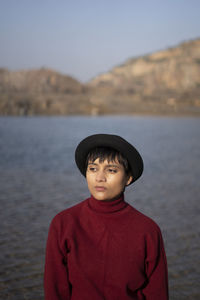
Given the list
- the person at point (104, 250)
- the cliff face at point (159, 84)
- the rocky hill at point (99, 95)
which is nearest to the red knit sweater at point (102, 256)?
the person at point (104, 250)

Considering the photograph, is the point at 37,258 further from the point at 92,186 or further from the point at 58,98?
the point at 58,98

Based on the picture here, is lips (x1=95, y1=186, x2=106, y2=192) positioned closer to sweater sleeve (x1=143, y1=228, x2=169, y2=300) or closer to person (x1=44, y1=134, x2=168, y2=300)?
person (x1=44, y1=134, x2=168, y2=300)

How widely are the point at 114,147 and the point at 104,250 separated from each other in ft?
1.38

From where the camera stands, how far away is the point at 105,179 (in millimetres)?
1786

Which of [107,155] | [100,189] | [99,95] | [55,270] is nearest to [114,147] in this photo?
[107,155]

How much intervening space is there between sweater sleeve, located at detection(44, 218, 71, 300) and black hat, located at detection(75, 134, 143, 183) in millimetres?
Answer: 347

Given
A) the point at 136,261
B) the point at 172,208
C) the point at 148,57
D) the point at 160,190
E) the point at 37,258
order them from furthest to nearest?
the point at 148,57 → the point at 160,190 → the point at 172,208 → the point at 37,258 → the point at 136,261

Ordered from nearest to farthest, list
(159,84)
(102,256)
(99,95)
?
(102,256), (99,95), (159,84)

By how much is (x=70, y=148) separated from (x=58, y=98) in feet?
129

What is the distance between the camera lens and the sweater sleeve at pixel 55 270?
67.8 inches

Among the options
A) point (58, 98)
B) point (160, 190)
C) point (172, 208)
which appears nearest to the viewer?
point (172, 208)

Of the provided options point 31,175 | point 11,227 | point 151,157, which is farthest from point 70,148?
point 11,227

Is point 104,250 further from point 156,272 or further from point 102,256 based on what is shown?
point 156,272

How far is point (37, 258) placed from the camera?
4352 mm
